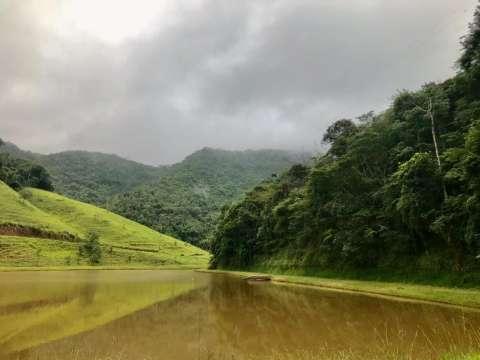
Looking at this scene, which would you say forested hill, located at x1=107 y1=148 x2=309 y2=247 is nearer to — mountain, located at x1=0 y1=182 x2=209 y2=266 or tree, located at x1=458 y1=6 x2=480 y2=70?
mountain, located at x1=0 y1=182 x2=209 y2=266

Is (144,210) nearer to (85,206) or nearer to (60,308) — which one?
(85,206)

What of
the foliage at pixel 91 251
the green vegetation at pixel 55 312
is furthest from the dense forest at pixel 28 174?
the green vegetation at pixel 55 312

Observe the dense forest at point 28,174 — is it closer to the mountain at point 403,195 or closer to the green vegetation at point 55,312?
the mountain at point 403,195

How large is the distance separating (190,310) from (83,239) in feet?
251

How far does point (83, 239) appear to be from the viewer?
287 ft

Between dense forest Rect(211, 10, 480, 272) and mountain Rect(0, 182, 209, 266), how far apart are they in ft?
143

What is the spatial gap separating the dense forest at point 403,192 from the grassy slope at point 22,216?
58.4 metres

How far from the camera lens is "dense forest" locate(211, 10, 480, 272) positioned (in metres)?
24.8

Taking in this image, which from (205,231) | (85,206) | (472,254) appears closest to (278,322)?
(472,254)

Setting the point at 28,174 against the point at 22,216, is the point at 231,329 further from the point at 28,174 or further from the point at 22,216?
the point at 28,174

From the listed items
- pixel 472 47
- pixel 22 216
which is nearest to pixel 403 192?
pixel 472 47

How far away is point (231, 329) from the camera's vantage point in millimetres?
14047

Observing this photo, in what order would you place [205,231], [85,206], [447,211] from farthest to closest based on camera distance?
[205,231] < [85,206] < [447,211]

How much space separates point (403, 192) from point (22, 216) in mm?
84441
